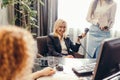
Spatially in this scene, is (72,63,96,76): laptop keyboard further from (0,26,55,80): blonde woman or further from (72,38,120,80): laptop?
(0,26,55,80): blonde woman

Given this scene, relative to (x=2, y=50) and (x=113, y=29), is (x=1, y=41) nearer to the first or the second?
(x=2, y=50)

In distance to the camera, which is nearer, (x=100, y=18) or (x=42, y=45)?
(x=42, y=45)

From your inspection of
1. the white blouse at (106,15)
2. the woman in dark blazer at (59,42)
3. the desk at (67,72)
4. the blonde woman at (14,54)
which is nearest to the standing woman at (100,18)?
the white blouse at (106,15)

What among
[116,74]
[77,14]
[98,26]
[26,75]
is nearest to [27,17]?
[77,14]

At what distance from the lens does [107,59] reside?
4.63 feet

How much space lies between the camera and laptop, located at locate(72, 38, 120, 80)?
4.50 feet

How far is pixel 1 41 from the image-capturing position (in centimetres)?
71

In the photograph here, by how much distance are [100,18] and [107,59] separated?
2.04 meters

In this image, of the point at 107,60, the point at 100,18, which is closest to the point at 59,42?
the point at 100,18

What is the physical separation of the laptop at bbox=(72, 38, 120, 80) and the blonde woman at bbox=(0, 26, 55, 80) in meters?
0.69

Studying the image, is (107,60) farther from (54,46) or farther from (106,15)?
(106,15)

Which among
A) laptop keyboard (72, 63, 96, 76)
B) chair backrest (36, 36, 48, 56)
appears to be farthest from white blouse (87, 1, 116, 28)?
laptop keyboard (72, 63, 96, 76)

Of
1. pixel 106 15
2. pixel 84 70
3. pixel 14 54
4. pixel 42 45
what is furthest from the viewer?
pixel 106 15

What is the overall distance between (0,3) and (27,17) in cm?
48
